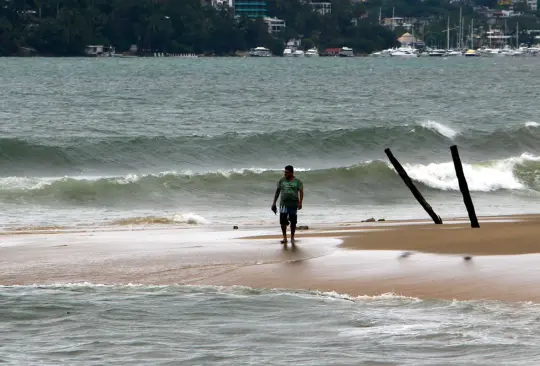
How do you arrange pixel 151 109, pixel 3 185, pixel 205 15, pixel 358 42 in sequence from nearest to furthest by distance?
pixel 3 185 < pixel 151 109 < pixel 205 15 < pixel 358 42

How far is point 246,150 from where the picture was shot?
41.8 meters

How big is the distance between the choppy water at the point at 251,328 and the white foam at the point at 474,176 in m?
18.3

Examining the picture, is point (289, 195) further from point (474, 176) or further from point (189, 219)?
point (474, 176)

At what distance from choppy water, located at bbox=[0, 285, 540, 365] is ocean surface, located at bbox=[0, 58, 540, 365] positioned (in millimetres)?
31

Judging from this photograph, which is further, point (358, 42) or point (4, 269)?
point (358, 42)

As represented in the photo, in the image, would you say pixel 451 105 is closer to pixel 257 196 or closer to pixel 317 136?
pixel 317 136

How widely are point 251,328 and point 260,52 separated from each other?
17307cm

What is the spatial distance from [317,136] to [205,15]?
139 metres

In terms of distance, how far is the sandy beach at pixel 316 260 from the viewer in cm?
1446

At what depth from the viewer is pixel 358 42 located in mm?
199000

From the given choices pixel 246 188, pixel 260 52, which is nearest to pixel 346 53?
pixel 260 52

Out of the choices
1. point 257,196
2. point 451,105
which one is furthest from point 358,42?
point 257,196

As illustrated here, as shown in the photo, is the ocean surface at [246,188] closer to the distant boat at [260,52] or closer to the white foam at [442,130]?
the white foam at [442,130]

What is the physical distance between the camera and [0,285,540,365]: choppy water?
11820 millimetres
